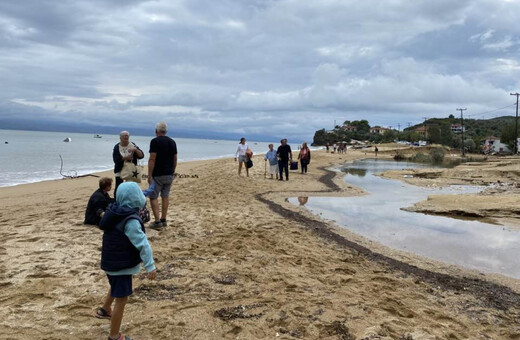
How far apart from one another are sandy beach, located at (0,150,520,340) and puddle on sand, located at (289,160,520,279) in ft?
2.20

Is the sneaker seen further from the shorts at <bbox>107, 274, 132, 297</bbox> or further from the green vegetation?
the green vegetation

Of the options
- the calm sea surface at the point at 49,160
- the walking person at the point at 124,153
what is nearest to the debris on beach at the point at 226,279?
the walking person at the point at 124,153

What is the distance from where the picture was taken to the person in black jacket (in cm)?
604

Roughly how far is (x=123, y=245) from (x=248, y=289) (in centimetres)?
180

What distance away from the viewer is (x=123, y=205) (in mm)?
3180

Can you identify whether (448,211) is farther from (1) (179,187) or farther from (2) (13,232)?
(2) (13,232)

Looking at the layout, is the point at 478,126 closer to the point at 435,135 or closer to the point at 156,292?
the point at 435,135

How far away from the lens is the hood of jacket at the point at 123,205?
3.12 meters

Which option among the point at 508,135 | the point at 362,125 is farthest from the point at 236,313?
the point at 362,125

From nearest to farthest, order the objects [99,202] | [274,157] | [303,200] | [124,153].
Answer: [99,202], [124,153], [303,200], [274,157]

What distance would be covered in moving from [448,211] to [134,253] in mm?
9274

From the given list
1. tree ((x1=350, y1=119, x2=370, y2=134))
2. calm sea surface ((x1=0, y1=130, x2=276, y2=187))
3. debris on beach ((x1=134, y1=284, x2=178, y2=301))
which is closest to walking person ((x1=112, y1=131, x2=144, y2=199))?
debris on beach ((x1=134, y1=284, x2=178, y2=301))

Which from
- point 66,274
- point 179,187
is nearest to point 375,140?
point 179,187

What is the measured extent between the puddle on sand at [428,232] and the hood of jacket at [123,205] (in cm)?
520
